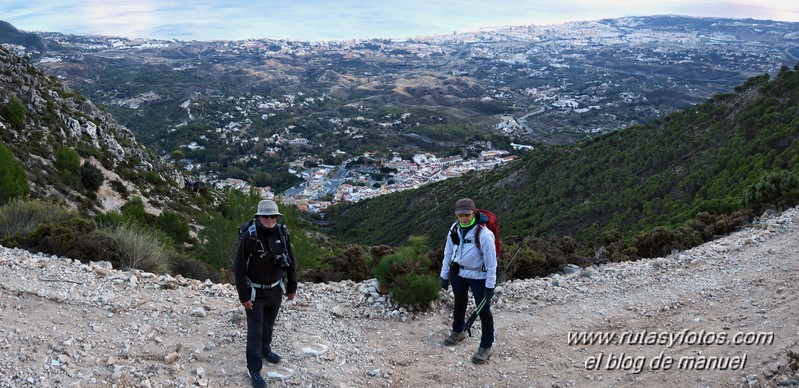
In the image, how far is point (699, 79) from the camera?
454ft

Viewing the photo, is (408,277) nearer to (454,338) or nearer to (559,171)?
(454,338)

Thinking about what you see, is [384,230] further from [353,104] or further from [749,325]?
[353,104]

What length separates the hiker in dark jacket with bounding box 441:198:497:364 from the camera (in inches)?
178

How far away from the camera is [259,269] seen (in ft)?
13.6

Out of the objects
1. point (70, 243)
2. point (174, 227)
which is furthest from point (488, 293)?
point (174, 227)

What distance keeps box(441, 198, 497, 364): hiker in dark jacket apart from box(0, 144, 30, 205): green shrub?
36.4ft

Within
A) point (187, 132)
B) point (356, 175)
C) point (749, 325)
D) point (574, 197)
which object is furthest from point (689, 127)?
point (187, 132)

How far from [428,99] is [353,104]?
65.4 ft

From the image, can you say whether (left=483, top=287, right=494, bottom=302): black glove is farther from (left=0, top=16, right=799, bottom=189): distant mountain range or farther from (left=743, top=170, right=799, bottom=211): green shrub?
(left=0, top=16, right=799, bottom=189): distant mountain range

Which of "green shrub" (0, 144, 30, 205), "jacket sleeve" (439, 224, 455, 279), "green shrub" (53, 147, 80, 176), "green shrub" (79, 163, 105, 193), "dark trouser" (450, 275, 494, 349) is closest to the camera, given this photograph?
"dark trouser" (450, 275, 494, 349)

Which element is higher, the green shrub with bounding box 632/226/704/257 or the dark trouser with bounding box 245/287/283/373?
the dark trouser with bounding box 245/287/283/373

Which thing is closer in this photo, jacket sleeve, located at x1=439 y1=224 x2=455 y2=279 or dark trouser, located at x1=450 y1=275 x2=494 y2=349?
dark trouser, located at x1=450 y1=275 x2=494 y2=349

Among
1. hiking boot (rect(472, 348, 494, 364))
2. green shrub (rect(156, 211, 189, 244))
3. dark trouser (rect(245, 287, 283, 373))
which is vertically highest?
dark trouser (rect(245, 287, 283, 373))

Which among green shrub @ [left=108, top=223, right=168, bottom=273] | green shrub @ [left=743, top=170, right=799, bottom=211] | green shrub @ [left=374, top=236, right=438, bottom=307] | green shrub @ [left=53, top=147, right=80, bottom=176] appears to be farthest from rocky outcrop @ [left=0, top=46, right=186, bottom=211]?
green shrub @ [left=743, top=170, right=799, bottom=211]
